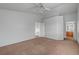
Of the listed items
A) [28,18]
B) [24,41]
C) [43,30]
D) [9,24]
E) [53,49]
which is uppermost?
[28,18]

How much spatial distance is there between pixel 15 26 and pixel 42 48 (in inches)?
25.8

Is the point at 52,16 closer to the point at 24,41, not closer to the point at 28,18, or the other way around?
the point at 28,18

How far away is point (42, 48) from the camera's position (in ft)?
5.02

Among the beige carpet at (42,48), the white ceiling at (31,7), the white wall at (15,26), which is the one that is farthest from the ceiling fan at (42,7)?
the beige carpet at (42,48)

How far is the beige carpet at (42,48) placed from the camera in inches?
57.1

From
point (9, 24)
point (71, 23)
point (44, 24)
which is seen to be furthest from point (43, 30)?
point (9, 24)

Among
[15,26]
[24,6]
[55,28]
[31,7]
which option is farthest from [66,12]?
[15,26]

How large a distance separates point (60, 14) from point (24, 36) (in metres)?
0.80

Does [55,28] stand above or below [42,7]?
below

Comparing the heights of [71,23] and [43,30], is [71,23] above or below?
above

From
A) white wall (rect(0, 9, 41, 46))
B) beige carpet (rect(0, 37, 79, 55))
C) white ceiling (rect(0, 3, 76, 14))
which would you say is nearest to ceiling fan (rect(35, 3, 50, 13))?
white ceiling (rect(0, 3, 76, 14))

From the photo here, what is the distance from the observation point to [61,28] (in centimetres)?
153

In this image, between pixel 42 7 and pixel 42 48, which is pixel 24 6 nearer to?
pixel 42 7

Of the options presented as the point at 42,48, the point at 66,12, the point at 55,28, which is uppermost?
the point at 66,12
